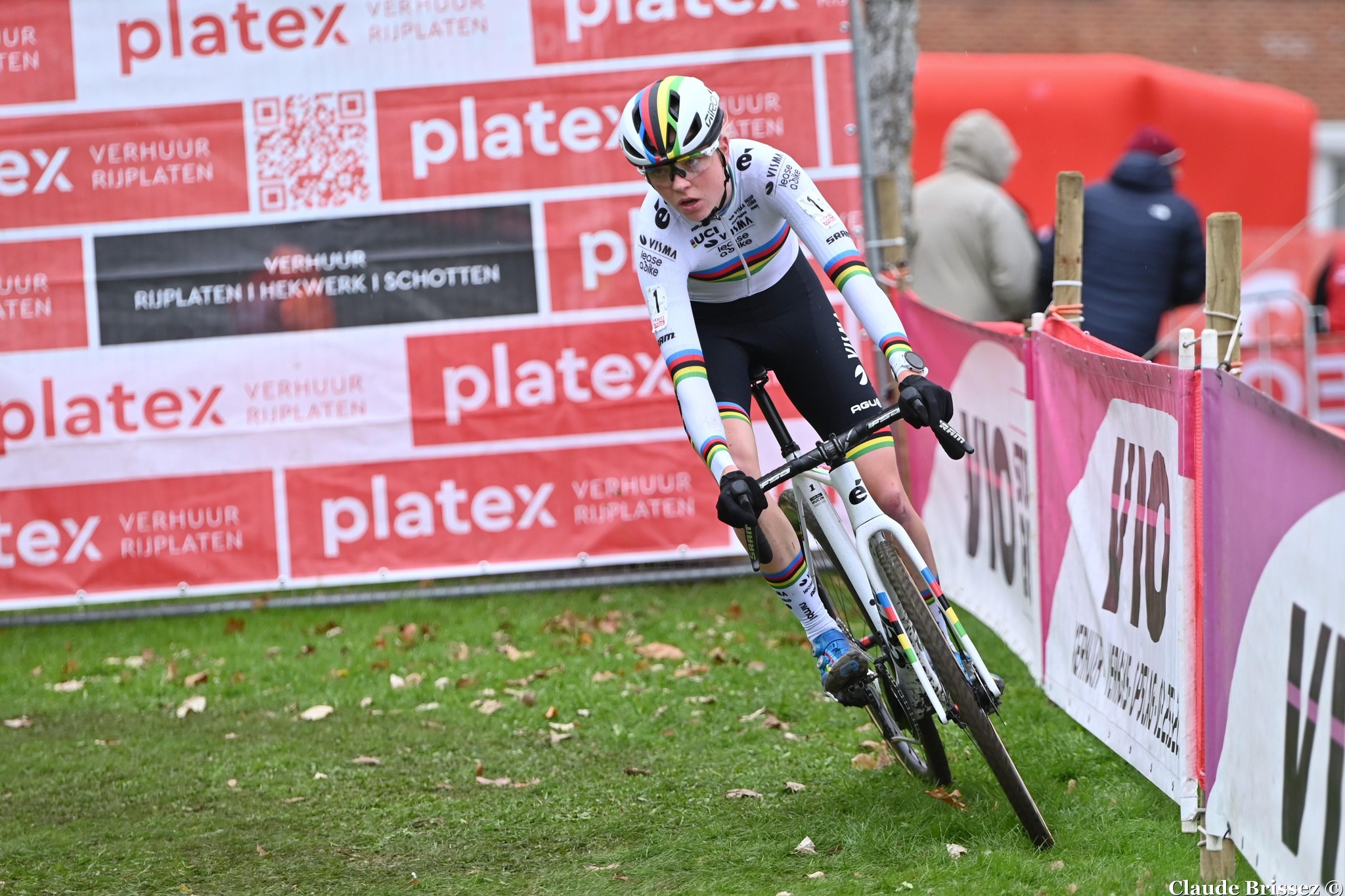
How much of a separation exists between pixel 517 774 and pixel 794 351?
2.08m

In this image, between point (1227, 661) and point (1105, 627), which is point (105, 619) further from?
point (1227, 661)

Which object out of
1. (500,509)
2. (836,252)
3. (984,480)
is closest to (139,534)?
(500,509)

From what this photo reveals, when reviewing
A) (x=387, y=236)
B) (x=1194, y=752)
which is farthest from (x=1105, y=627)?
(x=387, y=236)

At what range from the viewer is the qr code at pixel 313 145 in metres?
9.20

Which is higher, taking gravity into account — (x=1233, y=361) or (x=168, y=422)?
(x=1233, y=361)

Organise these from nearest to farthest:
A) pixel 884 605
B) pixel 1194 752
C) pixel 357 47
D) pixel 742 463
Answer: pixel 1194 752, pixel 884 605, pixel 742 463, pixel 357 47

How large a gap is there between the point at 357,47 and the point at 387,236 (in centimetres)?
114

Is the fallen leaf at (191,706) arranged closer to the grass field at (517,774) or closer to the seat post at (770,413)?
the grass field at (517,774)

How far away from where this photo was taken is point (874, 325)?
4973mm

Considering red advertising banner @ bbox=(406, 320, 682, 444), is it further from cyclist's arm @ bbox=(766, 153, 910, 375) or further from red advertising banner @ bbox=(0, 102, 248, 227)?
cyclist's arm @ bbox=(766, 153, 910, 375)

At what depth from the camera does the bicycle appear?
4.61 meters

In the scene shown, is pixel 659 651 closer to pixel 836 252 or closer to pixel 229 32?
pixel 836 252

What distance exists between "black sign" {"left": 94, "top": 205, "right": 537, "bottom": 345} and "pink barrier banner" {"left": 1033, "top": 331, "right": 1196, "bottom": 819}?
12.8ft

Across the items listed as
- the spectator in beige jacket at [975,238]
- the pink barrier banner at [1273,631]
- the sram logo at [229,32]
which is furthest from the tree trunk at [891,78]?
the pink barrier banner at [1273,631]
